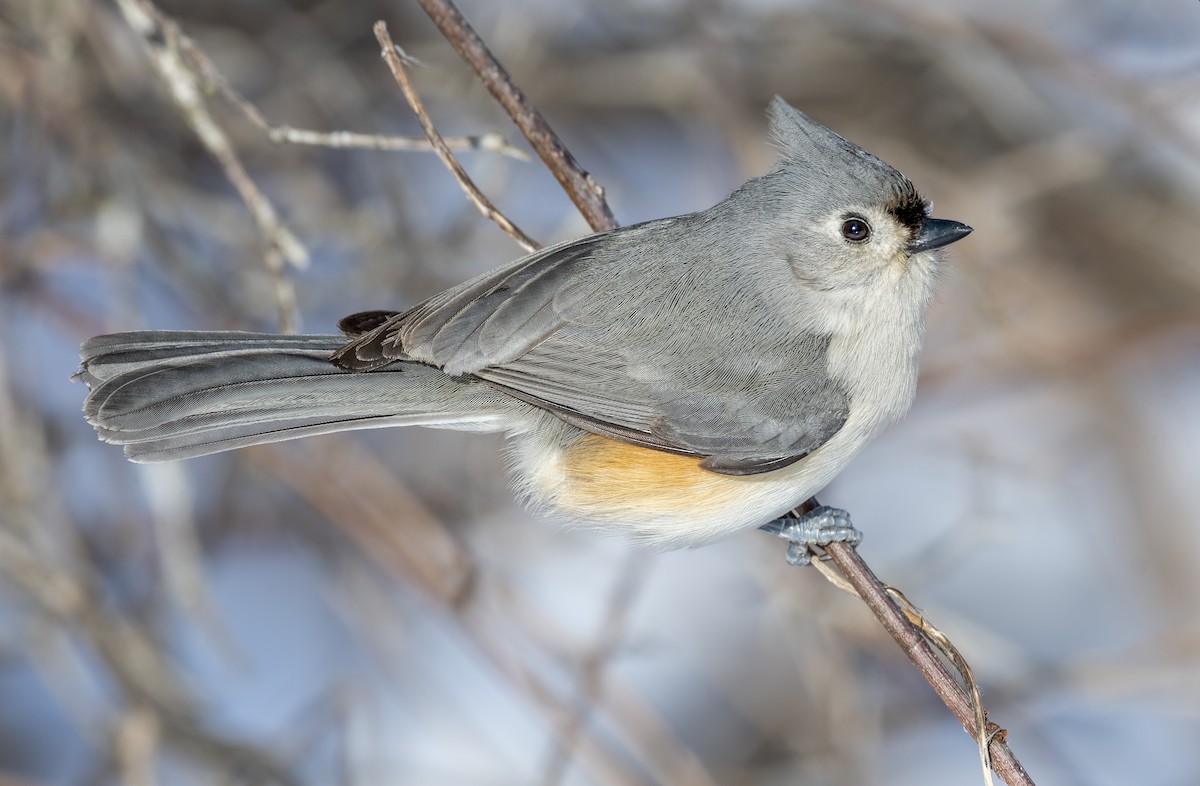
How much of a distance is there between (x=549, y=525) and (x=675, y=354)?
92 centimetres

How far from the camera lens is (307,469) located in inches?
134

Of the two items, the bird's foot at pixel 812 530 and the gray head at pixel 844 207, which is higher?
the gray head at pixel 844 207

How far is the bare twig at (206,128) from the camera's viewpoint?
2305mm

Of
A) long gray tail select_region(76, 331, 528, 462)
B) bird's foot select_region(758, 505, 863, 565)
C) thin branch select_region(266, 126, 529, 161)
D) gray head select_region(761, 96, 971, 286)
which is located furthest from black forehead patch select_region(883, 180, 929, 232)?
long gray tail select_region(76, 331, 528, 462)

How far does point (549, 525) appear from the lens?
309 centimetres

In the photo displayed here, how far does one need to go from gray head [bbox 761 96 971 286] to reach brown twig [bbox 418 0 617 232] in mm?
433

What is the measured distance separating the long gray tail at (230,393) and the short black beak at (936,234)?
3.37 feet

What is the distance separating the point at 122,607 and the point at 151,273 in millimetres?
1218

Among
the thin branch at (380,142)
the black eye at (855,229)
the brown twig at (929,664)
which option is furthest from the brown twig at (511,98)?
the brown twig at (929,664)

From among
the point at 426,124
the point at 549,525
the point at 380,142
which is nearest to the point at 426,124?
the point at 426,124

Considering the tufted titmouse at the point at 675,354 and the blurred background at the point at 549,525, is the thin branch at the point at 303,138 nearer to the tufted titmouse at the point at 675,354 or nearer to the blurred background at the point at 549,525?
the tufted titmouse at the point at 675,354

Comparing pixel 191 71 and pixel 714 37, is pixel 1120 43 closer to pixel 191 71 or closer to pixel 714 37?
pixel 714 37

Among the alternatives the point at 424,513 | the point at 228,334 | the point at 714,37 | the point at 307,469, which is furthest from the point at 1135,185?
the point at 228,334

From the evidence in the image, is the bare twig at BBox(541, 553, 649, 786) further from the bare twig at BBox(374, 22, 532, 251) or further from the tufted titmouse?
the bare twig at BBox(374, 22, 532, 251)
